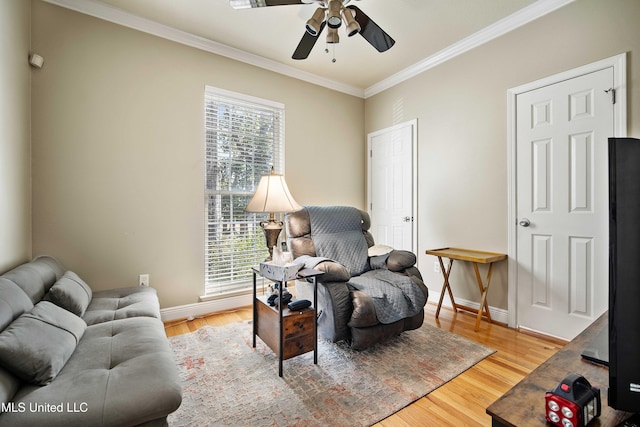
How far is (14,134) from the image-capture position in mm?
1946

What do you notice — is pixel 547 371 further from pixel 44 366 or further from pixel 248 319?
pixel 248 319

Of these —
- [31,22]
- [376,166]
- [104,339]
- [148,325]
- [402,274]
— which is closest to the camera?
[104,339]

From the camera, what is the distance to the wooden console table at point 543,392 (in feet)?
2.29

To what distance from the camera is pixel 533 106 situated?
8.11ft

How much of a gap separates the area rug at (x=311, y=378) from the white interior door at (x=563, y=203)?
77 centimetres

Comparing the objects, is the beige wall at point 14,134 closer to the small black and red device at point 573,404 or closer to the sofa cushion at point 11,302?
the sofa cushion at point 11,302

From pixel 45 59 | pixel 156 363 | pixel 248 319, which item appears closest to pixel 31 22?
pixel 45 59

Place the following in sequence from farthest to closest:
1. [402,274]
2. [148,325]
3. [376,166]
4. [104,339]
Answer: [376,166], [402,274], [148,325], [104,339]

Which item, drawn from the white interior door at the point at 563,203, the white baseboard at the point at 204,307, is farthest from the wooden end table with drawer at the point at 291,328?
the white interior door at the point at 563,203

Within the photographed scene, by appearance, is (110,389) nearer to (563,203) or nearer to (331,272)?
(331,272)

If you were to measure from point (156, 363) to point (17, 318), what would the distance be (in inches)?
26.8

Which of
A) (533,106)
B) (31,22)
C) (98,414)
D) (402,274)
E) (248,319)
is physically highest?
(31,22)

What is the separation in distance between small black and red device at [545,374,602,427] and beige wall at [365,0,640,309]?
2.22 meters

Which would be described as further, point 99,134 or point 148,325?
point 99,134
